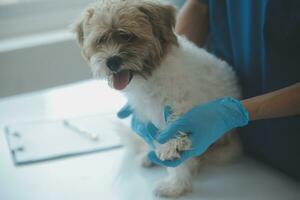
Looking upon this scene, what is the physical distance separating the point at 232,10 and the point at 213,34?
14cm

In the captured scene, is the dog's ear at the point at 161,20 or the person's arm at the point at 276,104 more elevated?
the dog's ear at the point at 161,20

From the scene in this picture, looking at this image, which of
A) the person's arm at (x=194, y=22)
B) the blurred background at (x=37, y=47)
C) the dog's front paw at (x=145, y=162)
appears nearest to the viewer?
the dog's front paw at (x=145, y=162)

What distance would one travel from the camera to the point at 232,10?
3.68ft

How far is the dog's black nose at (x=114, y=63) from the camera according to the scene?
1028 mm

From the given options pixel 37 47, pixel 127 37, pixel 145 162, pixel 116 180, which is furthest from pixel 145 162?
pixel 37 47

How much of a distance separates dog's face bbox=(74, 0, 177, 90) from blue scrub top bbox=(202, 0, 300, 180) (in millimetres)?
166

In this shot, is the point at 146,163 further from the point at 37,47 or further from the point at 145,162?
the point at 37,47

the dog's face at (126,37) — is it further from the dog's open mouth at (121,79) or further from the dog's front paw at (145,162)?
the dog's front paw at (145,162)

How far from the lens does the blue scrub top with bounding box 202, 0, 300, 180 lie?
37.8 inches

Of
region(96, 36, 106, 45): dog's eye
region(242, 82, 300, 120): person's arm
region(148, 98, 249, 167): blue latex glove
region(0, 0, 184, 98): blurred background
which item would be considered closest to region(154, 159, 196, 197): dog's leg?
region(148, 98, 249, 167): blue latex glove

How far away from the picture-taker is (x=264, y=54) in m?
1.00

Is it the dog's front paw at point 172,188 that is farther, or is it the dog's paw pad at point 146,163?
the dog's paw pad at point 146,163

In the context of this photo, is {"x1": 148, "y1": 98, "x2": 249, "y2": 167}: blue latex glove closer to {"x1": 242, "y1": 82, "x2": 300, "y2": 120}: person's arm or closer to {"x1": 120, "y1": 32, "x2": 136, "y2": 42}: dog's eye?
{"x1": 242, "y1": 82, "x2": 300, "y2": 120}: person's arm

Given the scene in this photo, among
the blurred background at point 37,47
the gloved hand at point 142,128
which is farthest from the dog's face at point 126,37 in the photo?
the blurred background at point 37,47
